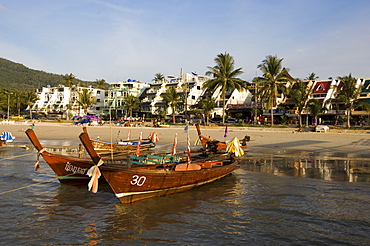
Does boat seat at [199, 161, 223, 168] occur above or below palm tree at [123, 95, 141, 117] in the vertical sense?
below

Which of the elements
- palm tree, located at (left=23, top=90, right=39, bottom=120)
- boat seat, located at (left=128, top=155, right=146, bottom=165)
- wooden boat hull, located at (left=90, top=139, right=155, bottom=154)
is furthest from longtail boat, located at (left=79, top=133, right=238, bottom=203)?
palm tree, located at (left=23, top=90, right=39, bottom=120)

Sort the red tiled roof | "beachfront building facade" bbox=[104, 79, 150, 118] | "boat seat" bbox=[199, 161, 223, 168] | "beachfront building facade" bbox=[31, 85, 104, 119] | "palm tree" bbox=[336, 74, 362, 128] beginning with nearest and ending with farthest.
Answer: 1. "boat seat" bbox=[199, 161, 223, 168]
2. "palm tree" bbox=[336, 74, 362, 128]
3. the red tiled roof
4. "beachfront building facade" bbox=[104, 79, 150, 118]
5. "beachfront building facade" bbox=[31, 85, 104, 119]

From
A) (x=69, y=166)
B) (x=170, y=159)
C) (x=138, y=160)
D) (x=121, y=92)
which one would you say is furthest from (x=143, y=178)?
(x=121, y=92)

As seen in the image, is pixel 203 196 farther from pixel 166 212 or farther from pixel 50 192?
pixel 50 192

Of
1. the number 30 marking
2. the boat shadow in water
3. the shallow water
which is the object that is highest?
the number 30 marking

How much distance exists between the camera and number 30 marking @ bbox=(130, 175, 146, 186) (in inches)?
369

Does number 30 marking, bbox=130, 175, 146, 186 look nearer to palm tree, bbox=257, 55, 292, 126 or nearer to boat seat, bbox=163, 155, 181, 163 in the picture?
boat seat, bbox=163, 155, 181, 163

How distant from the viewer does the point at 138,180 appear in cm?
951

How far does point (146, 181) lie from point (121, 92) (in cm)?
7972

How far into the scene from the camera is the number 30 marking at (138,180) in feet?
30.7

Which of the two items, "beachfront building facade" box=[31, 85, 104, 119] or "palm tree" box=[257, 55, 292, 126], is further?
"beachfront building facade" box=[31, 85, 104, 119]

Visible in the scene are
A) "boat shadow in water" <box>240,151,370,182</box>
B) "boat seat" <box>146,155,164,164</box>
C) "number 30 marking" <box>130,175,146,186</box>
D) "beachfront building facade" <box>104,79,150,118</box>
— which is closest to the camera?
"number 30 marking" <box>130,175,146,186</box>

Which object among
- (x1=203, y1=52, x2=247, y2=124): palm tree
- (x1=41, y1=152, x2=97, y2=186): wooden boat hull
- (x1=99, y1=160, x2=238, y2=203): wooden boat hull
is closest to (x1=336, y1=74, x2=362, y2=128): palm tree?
(x1=203, y1=52, x2=247, y2=124): palm tree

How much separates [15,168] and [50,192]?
5800 millimetres
